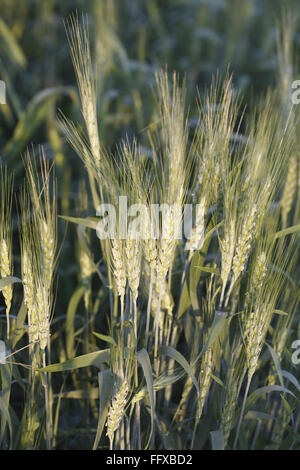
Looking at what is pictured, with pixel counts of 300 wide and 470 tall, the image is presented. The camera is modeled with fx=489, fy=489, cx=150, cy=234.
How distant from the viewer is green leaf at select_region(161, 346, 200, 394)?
961mm

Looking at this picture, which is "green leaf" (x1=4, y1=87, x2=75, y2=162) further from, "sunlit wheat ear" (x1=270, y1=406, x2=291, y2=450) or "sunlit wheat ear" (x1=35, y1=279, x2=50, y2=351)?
"sunlit wheat ear" (x1=270, y1=406, x2=291, y2=450)

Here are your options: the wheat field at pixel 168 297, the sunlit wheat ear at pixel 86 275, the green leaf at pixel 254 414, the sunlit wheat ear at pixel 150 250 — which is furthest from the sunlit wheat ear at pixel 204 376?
the sunlit wheat ear at pixel 86 275

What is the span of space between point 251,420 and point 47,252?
654mm

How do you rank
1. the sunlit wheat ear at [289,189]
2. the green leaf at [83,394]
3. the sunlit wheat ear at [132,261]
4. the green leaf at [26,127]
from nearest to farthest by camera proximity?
the sunlit wheat ear at [132,261], the green leaf at [83,394], the sunlit wheat ear at [289,189], the green leaf at [26,127]

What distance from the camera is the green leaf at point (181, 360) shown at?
0.96 metres

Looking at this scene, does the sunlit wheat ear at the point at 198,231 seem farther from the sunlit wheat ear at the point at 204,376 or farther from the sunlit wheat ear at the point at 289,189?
the sunlit wheat ear at the point at 289,189

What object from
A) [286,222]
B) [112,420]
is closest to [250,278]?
[112,420]

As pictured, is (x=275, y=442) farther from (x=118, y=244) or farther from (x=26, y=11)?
(x=26, y=11)

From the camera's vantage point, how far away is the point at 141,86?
7.54 ft

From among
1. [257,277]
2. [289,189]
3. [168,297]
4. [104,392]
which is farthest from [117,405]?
[289,189]

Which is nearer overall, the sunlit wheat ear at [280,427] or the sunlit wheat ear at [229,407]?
the sunlit wheat ear at [229,407]

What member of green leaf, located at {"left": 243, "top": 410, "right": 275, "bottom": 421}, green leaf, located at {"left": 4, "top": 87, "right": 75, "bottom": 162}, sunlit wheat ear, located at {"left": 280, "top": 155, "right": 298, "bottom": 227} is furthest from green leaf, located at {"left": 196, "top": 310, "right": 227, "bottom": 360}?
green leaf, located at {"left": 4, "top": 87, "right": 75, "bottom": 162}

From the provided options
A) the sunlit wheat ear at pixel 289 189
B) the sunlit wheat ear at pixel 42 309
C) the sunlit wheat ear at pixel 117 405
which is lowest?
the sunlit wheat ear at pixel 117 405
